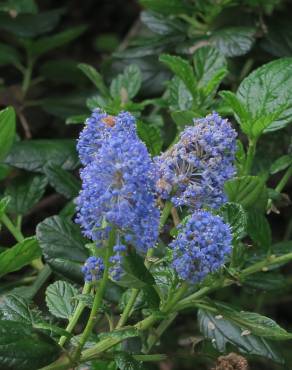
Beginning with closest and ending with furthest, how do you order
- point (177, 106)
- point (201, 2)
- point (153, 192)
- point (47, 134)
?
point (153, 192)
point (177, 106)
point (201, 2)
point (47, 134)

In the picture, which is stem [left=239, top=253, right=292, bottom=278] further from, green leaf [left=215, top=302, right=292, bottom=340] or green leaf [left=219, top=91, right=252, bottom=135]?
green leaf [left=219, top=91, right=252, bottom=135]

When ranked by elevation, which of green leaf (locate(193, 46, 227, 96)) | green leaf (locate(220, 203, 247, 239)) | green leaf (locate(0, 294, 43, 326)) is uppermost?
green leaf (locate(193, 46, 227, 96))

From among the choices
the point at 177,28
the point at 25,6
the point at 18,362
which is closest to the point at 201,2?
the point at 177,28

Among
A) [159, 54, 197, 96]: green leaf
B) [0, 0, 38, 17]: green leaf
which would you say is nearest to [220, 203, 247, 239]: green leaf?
[159, 54, 197, 96]: green leaf

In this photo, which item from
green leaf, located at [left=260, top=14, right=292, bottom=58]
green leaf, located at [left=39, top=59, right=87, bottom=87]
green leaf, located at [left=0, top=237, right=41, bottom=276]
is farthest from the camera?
green leaf, located at [left=39, top=59, right=87, bottom=87]

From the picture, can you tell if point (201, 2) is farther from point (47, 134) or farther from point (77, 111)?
point (47, 134)

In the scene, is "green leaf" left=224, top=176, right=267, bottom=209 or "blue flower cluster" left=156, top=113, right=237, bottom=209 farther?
Answer: "green leaf" left=224, top=176, right=267, bottom=209
